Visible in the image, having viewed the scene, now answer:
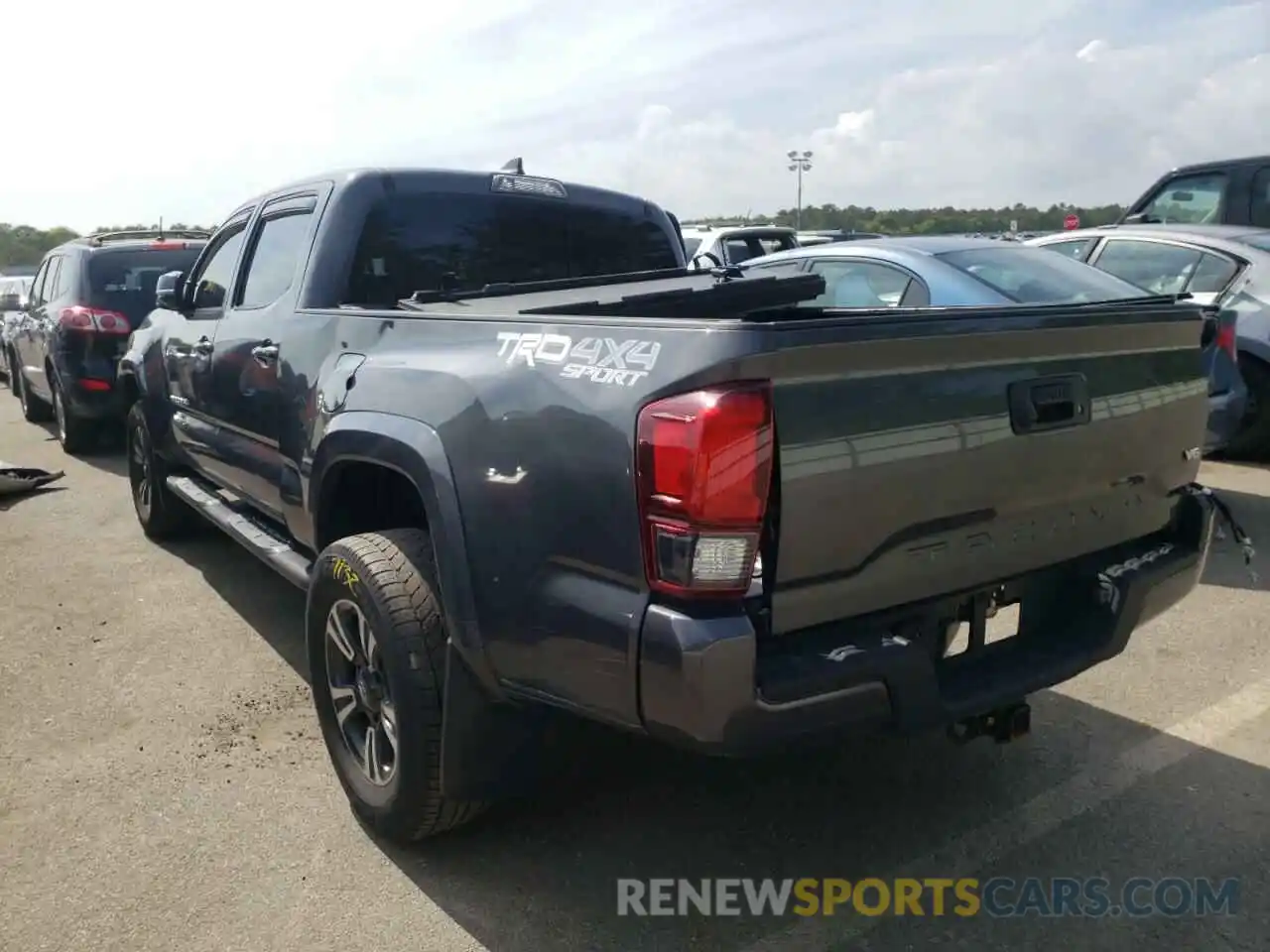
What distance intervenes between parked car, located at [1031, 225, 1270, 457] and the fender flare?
18.7 feet

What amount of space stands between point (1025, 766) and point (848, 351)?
6.13 feet

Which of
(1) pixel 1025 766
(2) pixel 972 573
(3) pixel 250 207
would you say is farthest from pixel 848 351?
(3) pixel 250 207

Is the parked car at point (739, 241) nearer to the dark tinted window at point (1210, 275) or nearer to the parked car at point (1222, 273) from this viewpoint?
Answer: the parked car at point (1222, 273)

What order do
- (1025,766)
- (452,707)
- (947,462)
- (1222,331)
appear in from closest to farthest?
(947,462), (452,707), (1025,766), (1222,331)

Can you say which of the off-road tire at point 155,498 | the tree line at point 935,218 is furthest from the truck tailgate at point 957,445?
the tree line at point 935,218

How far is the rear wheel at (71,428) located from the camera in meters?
9.09

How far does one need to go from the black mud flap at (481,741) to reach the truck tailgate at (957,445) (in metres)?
0.84

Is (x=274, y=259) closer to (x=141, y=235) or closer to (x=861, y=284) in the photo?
(x=861, y=284)

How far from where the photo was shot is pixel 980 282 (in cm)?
574

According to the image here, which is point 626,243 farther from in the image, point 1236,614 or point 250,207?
point 1236,614

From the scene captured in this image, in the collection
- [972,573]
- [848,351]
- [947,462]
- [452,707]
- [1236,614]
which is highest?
[848,351]

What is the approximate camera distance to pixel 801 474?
2.21 meters

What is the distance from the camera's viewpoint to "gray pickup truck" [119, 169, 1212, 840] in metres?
2.19

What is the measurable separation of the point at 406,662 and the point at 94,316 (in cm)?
739
